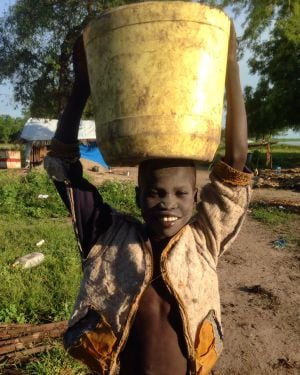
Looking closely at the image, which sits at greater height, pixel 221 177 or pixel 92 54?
pixel 92 54

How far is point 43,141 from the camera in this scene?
20766mm

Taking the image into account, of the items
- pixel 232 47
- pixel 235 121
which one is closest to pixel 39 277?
pixel 235 121

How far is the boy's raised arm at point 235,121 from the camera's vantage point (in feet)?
5.30

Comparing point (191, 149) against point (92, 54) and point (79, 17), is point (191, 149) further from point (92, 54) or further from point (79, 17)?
point (79, 17)

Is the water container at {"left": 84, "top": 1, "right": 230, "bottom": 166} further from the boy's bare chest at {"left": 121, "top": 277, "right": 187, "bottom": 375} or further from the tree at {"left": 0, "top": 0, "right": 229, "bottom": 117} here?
the tree at {"left": 0, "top": 0, "right": 229, "bottom": 117}

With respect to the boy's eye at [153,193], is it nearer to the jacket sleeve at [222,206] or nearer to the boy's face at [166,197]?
the boy's face at [166,197]

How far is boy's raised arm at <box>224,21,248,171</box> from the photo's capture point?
1.62 m

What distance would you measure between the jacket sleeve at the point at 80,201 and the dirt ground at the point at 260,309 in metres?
2.05

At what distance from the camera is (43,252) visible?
5.93 metres

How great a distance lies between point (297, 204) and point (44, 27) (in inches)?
496

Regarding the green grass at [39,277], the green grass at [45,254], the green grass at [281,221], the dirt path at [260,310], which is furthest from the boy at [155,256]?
the green grass at [281,221]

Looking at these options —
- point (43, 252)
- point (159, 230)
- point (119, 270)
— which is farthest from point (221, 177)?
point (43, 252)

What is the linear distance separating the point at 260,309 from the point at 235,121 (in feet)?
10.6

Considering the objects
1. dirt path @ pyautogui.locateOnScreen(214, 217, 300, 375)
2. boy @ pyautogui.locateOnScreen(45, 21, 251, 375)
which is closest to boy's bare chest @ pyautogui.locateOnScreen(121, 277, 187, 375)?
boy @ pyautogui.locateOnScreen(45, 21, 251, 375)
